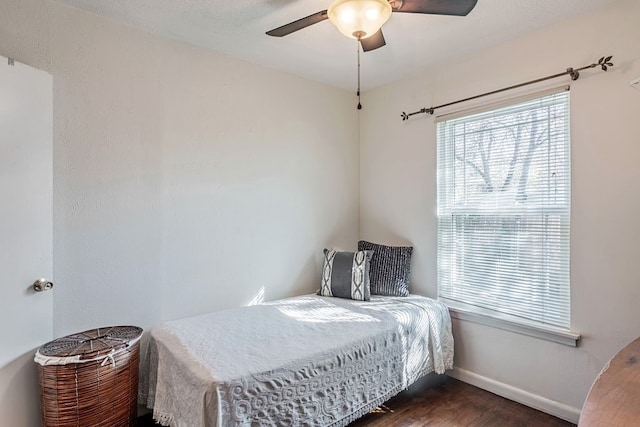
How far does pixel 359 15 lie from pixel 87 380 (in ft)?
6.86

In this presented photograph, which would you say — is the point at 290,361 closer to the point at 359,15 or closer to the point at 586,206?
the point at 359,15

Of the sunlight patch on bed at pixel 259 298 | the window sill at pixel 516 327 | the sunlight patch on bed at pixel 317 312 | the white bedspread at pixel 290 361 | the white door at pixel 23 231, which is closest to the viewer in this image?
the white bedspread at pixel 290 361

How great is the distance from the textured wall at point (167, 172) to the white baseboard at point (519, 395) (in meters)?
1.42

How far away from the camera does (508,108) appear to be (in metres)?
2.45

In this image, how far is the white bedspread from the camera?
1575 mm

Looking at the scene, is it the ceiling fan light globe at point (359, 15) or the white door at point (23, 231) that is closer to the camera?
the ceiling fan light globe at point (359, 15)

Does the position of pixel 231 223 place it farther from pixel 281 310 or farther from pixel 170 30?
pixel 170 30

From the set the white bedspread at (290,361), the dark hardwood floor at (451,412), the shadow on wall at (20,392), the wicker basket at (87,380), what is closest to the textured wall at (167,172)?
the shadow on wall at (20,392)

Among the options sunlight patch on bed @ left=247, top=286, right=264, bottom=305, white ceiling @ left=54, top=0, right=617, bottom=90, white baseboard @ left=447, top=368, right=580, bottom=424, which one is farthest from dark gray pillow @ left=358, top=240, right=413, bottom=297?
white ceiling @ left=54, top=0, right=617, bottom=90

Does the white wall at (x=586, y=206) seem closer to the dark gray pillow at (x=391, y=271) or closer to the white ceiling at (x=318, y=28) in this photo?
the white ceiling at (x=318, y=28)

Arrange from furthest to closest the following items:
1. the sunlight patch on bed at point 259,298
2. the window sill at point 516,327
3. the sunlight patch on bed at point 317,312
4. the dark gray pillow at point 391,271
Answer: the dark gray pillow at point 391,271 < the sunlight patch on bed at point 259,298 < the sunlight patch on bed at point 317,312 < the window sill at point 516,327

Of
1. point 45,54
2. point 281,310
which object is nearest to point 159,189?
point 45,54

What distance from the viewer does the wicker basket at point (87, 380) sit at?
1.67 metres

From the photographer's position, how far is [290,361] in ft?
5.66
